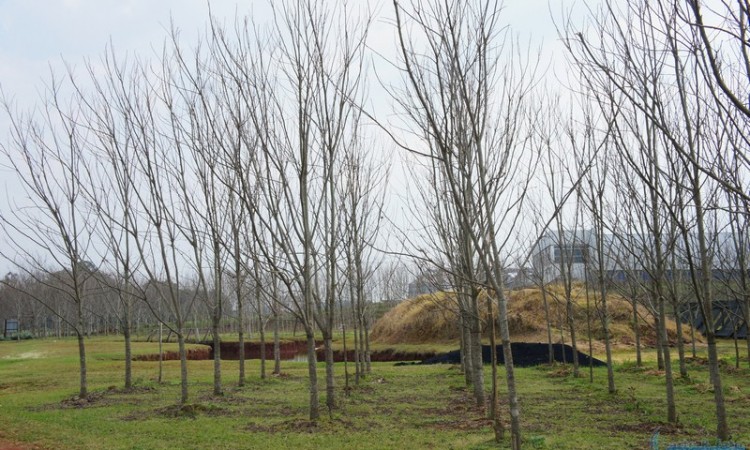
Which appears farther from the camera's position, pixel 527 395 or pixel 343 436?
pixel 527 395

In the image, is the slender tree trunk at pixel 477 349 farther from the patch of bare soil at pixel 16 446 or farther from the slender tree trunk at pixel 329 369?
the patch of bare soil at pixel 16 446

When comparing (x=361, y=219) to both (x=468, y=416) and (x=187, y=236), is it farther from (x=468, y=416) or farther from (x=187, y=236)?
(x=468, y=416)

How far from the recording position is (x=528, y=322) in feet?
96.1

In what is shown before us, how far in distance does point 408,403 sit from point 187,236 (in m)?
5.26

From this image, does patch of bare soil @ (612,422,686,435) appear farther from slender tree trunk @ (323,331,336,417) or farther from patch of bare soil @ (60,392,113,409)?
patch of bare soil @ (60,392,113,409)

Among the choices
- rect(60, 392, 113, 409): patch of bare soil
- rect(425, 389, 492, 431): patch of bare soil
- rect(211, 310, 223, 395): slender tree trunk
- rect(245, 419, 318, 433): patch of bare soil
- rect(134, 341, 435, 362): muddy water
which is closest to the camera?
rect(245, 419, 318, 433): patch of bare soil

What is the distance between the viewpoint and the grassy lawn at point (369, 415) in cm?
809

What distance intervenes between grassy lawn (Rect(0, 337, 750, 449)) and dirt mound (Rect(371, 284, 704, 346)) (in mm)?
9493

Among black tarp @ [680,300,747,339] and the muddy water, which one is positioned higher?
black tarp @ [680,300,747,339]

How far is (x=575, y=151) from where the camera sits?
36.1ft

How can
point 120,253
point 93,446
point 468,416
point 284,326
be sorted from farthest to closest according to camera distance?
point 284,326
point 120,253
point 468,416
point 93,446

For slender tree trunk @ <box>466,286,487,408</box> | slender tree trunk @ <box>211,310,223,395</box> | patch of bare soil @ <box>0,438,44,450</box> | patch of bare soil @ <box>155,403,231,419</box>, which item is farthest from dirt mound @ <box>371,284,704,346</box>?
patch of bare soil @ <box>0,438,44,450</box>

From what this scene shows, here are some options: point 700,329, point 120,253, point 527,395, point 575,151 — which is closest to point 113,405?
point 120,253

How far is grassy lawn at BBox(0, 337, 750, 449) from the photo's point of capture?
809cm
